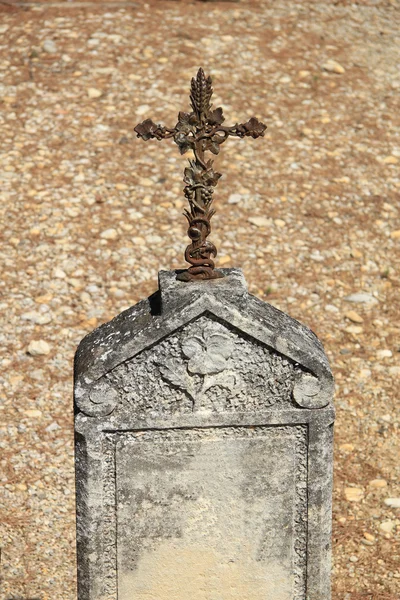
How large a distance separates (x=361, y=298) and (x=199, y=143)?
14.4 ft

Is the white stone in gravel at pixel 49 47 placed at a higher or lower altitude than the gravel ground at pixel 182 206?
higher

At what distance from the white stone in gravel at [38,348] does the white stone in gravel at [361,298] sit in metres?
2.60

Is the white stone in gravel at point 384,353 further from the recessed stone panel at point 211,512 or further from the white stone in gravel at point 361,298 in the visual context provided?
the recessed stone panel at point 211,512

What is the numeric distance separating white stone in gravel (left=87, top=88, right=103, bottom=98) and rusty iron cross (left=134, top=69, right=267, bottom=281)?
19.9 ft

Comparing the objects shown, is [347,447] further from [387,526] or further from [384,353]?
[384,353]

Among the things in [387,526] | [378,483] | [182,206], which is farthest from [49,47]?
[387,526]

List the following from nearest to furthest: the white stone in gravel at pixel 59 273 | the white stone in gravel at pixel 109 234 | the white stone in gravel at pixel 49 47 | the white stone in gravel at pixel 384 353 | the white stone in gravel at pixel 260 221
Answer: the white stone in gravel at pixel 384 353 → the white stone in gravel at pixel 59 273 → the white stone in gravel at pixel 109 234 → the white stone in gravel at pixel 260 221 → the white stone in gravel at pixel 49 47

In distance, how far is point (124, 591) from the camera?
16.8 feet

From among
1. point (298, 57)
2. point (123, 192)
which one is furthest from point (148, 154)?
point (298, 57)

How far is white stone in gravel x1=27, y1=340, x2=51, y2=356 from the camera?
26.8 ft

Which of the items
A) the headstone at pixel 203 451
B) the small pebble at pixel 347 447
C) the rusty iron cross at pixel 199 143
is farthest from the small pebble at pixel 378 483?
the rusty iron cross at pixel 199 143

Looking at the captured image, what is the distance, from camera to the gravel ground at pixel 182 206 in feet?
23.8

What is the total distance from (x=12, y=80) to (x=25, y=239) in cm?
250

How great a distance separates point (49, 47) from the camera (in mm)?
11258
